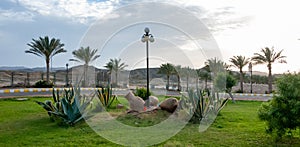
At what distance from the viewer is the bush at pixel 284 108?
4.85m

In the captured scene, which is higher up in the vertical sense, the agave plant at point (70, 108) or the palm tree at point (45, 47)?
the palm tree at point (45, 47)

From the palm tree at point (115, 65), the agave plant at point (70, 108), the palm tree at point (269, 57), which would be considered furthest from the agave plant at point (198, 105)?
the palm tree at point (269, 57)

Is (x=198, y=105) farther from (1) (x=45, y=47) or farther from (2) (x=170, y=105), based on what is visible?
(1) (x=45, y=47)

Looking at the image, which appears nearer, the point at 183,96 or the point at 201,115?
the point at 201,115

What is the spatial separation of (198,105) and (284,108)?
8.18 ft

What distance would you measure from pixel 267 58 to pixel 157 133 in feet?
61.9

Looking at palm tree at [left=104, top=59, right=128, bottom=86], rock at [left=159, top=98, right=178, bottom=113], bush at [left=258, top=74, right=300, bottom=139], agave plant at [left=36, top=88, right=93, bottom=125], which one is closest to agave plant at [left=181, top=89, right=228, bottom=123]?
rock at [left=159, top=98, right=178, bottom=113]

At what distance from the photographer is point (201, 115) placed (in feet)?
23.4

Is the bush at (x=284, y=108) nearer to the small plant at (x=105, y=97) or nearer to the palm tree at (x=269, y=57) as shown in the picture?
the small plant at (x=105, y=97)

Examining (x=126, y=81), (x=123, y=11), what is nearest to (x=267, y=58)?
(x=126, y=81)

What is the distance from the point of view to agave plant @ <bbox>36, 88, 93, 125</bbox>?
6.46 metres

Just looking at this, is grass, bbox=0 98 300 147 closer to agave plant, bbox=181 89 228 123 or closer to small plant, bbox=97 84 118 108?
agave plant, bbox=181 89 228 123

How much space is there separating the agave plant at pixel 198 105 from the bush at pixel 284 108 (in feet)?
6.83

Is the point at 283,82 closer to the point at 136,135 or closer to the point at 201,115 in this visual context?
the point at 201,115
